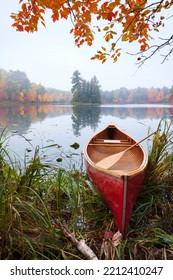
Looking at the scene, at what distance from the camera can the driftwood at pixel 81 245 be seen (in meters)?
1.70

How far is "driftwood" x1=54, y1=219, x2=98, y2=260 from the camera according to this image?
5.57ft

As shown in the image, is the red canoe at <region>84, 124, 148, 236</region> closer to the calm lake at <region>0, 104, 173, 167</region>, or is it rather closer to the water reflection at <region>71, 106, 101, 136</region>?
the calm lake at <region>0, 104, 173, 167</region>

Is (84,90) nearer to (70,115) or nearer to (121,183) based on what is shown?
(70,115)

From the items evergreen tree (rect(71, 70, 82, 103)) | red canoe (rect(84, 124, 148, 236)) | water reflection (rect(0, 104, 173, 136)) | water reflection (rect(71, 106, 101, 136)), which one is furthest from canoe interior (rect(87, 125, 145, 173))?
evergreen tree (rect(71, 70, 82, 103))

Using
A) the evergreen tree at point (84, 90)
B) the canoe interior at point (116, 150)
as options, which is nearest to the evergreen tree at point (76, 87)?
the evergreen tree at point (84, 90)

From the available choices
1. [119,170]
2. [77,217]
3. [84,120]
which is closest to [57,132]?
[84,120]

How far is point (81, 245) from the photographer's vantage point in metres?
1.78

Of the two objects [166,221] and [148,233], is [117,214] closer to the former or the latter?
[148,233]

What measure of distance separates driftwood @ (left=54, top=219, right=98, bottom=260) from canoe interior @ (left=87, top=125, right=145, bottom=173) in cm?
108

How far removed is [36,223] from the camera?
1.85 metres

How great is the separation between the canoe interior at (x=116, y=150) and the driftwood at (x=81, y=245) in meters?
1.08

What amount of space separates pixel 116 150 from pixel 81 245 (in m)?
2.16

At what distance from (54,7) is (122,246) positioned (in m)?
2.54
